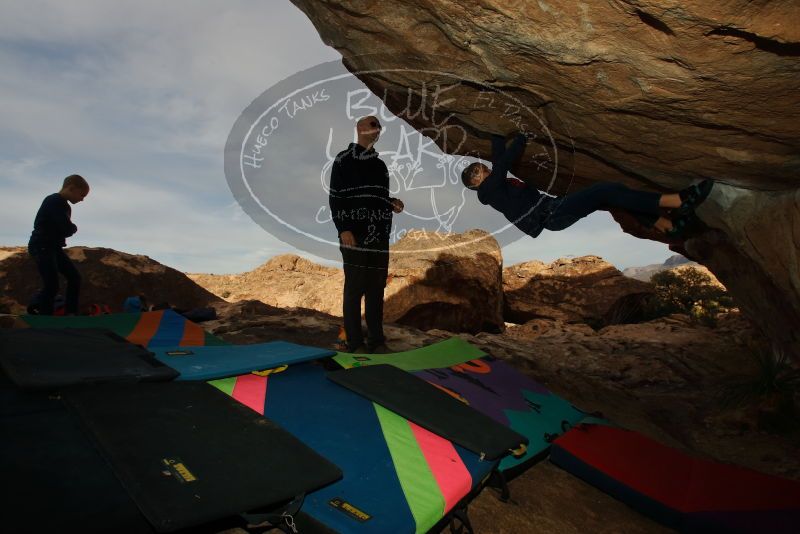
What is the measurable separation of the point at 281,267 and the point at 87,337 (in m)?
10.6

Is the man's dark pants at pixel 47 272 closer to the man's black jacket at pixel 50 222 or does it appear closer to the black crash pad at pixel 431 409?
the man's black jacket at pixel 50 222

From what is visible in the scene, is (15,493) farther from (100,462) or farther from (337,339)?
(337,339)

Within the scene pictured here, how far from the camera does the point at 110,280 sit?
7.62 meters

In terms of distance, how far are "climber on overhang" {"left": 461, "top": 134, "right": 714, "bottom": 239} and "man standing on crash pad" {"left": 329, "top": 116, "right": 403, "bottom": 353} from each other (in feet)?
3.30

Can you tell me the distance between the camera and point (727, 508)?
227 cm

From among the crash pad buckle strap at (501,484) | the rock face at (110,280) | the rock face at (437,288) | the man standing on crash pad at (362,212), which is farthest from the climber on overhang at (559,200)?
the rock face at (110,280)

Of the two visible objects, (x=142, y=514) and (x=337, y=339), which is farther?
(x=337, y=339)

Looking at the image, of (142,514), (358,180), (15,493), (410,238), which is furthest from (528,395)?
(410,238)

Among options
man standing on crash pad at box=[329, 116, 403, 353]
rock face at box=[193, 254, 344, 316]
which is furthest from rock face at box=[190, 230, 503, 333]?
man standing on crash pad at box=[329, 116, 403, 353]

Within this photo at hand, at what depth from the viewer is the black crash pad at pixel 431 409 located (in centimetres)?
217

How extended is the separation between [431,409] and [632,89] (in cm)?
225

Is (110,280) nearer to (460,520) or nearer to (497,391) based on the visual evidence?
(497,391)

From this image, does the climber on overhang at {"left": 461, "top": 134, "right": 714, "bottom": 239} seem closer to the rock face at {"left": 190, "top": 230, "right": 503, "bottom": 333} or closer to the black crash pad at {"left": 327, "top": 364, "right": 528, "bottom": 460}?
the black crash pad at {"left": 327, "top": 364, "right": 528, "bottom": 460}

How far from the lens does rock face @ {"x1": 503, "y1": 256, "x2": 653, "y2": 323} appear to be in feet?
33.8
